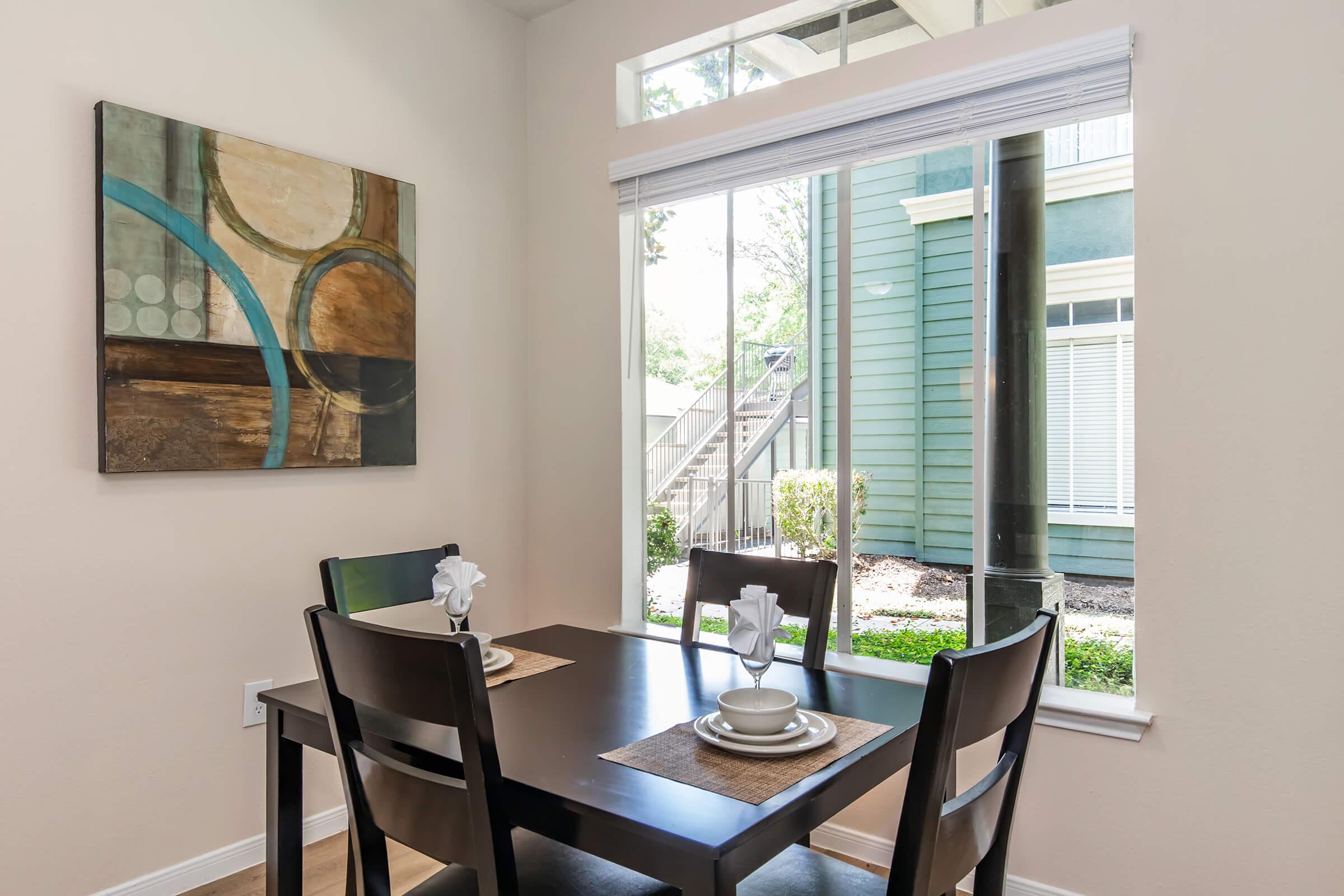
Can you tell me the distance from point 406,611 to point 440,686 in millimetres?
1877

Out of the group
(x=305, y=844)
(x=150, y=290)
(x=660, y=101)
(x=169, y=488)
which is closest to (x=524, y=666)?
(x=169, y=488)

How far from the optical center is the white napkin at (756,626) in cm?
141

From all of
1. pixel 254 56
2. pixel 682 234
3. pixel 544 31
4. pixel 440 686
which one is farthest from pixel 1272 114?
pixel 254 56

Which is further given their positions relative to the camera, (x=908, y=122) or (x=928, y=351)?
(x=928, y=351)

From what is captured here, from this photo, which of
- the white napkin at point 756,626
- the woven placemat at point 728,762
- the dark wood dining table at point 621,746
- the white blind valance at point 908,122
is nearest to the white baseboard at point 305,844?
the dark wood dining table at point 621,746

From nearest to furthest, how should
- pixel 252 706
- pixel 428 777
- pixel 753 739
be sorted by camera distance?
pixel 428 777, pixel 753 739, pixel 252 706

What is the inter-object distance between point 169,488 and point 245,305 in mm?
543

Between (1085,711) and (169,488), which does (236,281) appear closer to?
(169,488)

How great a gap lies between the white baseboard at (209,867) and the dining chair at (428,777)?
1.19 meters

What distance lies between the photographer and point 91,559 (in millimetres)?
2141

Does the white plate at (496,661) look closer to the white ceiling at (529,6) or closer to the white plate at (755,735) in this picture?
the white plate at (755,735)

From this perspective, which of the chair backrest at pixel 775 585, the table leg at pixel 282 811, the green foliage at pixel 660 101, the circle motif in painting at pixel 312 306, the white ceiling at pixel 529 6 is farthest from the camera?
the white ceiling at pixel 529 6

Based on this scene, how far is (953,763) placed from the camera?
4.45ft

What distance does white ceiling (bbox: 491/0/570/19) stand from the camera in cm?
318
